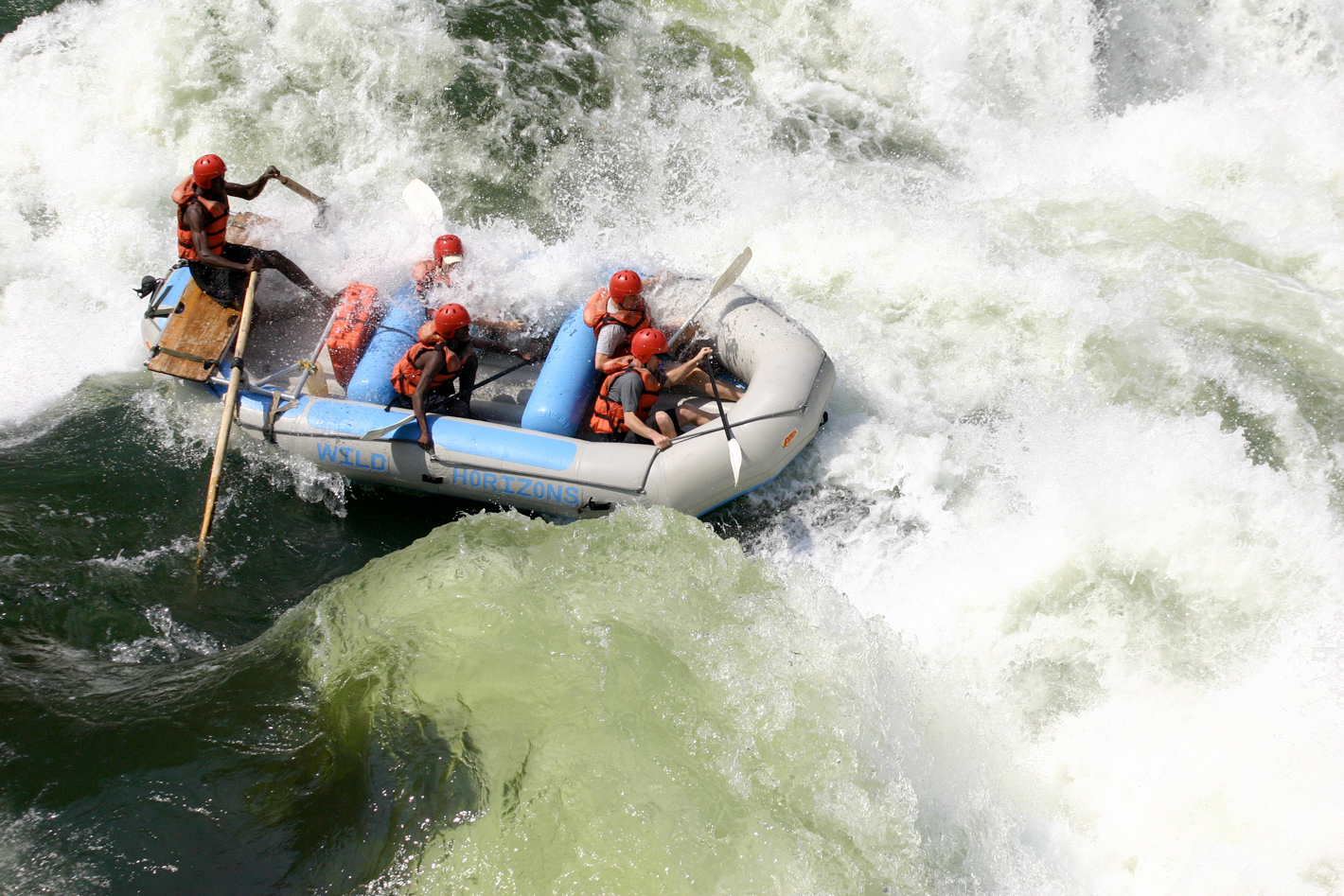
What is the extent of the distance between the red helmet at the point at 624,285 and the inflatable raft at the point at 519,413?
43cm

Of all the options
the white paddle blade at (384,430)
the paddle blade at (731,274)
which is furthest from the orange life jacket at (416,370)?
the paddle blade at (731,274)

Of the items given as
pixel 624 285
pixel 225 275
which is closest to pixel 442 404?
pixel 624 285

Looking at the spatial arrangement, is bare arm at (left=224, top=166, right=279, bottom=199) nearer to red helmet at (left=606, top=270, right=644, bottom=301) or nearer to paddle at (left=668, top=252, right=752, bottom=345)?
red helmet at (left=606, top=270, right=644, bottom=301)

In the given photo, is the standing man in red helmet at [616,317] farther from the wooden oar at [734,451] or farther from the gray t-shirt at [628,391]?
the wooden oar at [734,451]

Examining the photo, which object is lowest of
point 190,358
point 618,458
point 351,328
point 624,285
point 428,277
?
point 190,358

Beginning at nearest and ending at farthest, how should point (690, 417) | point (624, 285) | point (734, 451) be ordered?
point (734, 451)
point (624, 285)
point (690, 417)

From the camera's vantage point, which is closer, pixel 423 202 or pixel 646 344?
pixel 646 344

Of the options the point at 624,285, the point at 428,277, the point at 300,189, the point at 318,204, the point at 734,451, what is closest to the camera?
the point at 734,451

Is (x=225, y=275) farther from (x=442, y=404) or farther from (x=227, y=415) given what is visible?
(x=442, y=404)

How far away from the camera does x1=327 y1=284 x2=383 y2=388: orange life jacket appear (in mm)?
5738

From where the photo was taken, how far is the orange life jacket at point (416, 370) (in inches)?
210

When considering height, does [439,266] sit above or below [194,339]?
above

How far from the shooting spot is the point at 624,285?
5348 millimetres

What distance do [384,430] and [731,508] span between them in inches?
87.0
